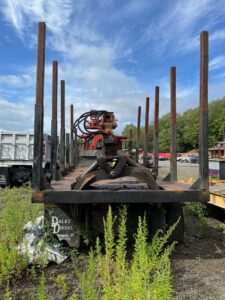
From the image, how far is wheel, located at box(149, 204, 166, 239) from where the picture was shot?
405 cm

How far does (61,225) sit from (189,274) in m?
1.68

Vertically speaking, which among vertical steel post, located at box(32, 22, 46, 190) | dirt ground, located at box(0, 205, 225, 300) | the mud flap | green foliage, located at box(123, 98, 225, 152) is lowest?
dirt ground, located at box(0, 205, 225, 300)

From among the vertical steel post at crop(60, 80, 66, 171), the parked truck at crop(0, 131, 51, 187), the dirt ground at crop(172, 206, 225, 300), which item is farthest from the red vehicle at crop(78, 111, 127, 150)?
the parked truck at crop(0, 131, 51, 187)

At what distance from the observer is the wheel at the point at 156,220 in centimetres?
405

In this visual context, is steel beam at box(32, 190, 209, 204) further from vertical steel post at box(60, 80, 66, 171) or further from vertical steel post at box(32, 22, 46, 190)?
vertical steel post at box(60, 80, 66, 171)

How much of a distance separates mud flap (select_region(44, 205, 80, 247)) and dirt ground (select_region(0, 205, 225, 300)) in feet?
Result: 0.80

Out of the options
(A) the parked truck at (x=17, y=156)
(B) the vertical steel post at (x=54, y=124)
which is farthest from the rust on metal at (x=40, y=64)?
(A) the parked truck at (x=17, y=156)

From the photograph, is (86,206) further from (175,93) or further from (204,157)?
(175,93)

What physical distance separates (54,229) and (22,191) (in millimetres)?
5807

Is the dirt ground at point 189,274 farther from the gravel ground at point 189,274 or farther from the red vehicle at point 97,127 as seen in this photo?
→ the red vehicle at point 97,127

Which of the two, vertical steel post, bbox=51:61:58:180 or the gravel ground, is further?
vertical steel post, bbox=51:61:58:180

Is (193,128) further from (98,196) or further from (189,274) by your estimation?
(98,196)

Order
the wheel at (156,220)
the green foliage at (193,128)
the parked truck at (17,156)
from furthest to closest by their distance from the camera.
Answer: the green foliage at (193,128), the parked truck at (17,156), the wheel at (156,220)

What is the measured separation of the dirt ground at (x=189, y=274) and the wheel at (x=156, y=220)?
16.9 inches
